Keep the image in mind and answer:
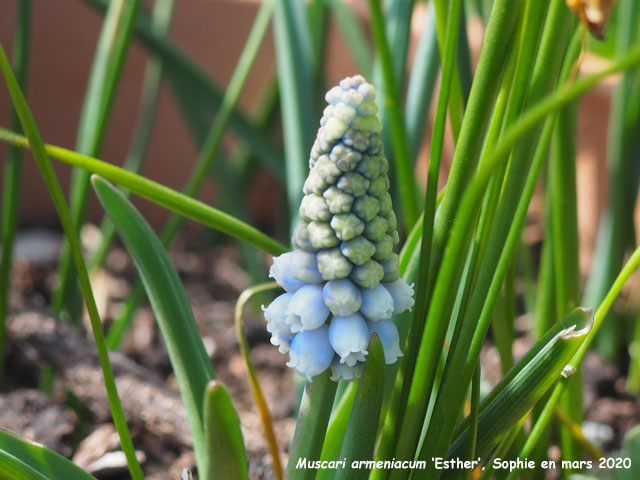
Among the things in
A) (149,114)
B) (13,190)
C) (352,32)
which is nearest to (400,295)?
(13,190)

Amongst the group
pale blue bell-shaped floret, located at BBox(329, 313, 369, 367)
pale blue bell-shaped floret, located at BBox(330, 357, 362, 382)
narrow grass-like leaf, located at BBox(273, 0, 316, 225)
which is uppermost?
narrow grass-like leaf, located at BBox(273, 0, 316, 225)

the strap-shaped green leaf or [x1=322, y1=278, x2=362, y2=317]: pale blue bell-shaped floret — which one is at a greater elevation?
[x1=322, y1=278, x2=362, y2=317]: pale blue bell-shaped floret

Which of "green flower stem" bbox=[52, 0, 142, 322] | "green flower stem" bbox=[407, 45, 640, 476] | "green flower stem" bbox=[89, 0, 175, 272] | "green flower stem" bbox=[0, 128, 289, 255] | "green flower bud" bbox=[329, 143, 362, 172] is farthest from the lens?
"green flower stem" bbox=[89, 0, 175, 272]

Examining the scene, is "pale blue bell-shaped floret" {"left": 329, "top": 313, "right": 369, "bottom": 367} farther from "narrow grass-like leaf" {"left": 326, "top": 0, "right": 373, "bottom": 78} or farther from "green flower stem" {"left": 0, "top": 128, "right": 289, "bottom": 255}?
"narrow grass-like leaf" {"left": 326, "top": 0, "right": 373, "bottom": 78}

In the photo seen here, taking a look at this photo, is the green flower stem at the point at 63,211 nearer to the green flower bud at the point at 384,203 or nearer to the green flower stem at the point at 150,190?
the green flower stem at the point at 150,190

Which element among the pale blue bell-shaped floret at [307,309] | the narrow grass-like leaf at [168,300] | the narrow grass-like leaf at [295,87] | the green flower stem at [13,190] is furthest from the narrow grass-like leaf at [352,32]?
the pale blue bell-shaped floret at [307,309]

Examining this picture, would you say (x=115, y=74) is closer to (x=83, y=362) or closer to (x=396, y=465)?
(x=83, y=362)

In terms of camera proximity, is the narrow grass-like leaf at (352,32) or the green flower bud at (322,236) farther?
the narrow grass-like leaf at (352,32)

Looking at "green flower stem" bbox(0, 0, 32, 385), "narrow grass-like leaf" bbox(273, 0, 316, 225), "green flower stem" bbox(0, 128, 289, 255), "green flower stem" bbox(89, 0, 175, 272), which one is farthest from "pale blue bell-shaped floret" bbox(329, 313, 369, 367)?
"green flower stem" bbox(89, 0, 175, 272)
